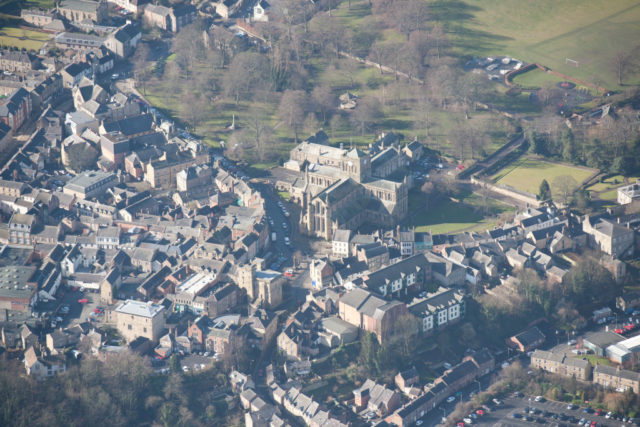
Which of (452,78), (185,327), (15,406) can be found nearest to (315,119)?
(452,78)

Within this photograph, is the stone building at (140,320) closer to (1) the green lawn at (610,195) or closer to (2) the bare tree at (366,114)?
(2) the bare tree at (366,114)

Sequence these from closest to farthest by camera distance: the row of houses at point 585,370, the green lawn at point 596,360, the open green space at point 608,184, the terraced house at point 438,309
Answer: the row of houses at point 585,370
the green lawn at point 596,360
the terraced house at point 438,309
the open green space at point 608,184

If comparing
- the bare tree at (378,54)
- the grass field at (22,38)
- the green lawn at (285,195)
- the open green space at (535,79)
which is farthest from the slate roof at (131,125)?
the open green space at (535,79)

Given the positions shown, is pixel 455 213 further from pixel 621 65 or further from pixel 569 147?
pixel 621 65

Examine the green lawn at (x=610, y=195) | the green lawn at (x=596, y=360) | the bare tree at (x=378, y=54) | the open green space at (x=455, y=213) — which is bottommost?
the green lawn at (x=596, y=360)

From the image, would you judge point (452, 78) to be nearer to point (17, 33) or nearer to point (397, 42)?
point (397, 42)

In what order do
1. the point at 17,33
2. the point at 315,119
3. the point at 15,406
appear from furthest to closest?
the point at 17,33
the point at 315,119
the point at 15,406

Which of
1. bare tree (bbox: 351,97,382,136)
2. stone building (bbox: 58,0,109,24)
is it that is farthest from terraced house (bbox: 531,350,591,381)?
stone building (bbox: 58,0,109,24)
